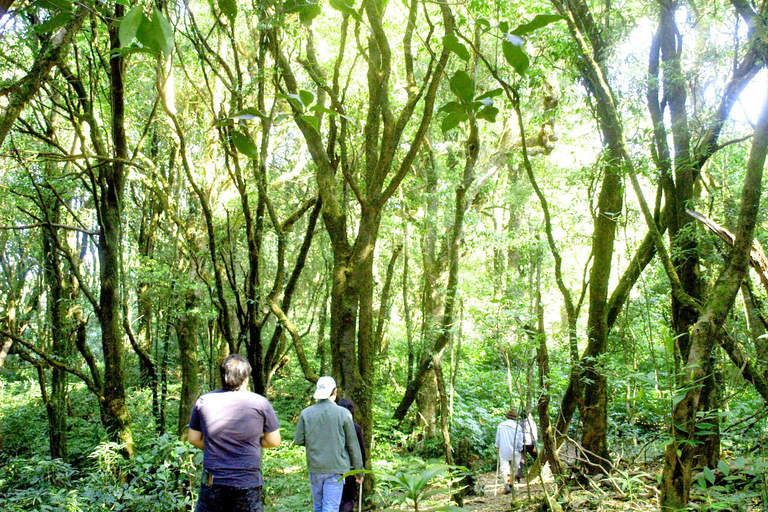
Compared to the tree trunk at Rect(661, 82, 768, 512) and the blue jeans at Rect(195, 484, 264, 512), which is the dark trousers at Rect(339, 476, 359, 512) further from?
the tree trunk at Rect(661, 82, 768, 512)

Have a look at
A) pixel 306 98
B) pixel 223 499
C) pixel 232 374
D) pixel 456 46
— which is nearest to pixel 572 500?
pixel 223 499

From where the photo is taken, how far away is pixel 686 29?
602 cm

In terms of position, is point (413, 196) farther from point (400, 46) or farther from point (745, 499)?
point (745, 499)

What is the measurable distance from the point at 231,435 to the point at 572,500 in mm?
3377

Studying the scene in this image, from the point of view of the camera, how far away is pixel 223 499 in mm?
3340

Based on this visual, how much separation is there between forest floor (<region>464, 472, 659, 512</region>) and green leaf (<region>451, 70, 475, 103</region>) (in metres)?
3.61

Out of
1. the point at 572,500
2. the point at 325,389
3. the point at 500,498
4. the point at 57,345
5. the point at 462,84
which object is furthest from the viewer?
the point at 57,345

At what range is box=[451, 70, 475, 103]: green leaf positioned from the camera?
146 cm

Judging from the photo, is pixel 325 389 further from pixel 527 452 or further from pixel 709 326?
pixel 527 452

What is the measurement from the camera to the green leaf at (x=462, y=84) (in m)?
1.46

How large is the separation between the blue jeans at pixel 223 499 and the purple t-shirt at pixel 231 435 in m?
0.04

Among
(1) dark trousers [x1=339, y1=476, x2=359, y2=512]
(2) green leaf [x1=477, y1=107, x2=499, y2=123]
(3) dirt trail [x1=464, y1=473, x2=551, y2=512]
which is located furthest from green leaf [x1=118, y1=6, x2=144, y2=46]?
(3) dirt trail [x1=464, y1=473, x2=551, y2=512]

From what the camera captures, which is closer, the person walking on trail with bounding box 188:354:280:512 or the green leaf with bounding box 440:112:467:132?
the green leaf with bounding box 440:112:467:132

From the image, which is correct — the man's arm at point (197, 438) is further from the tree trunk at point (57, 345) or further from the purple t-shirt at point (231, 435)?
the tree trunk at point (57, 345)
